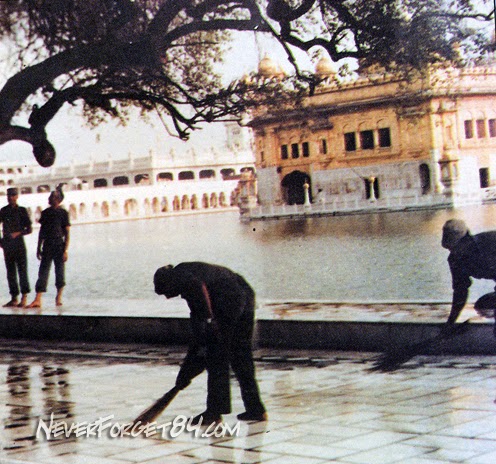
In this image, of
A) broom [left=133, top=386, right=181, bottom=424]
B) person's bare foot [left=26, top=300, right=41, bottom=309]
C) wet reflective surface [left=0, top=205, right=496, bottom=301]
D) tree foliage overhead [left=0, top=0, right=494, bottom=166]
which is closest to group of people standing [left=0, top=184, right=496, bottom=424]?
broom [left=133, top=386, right=181, bottom=424]

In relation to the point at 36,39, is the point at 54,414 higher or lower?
lower

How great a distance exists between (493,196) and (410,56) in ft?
2.93

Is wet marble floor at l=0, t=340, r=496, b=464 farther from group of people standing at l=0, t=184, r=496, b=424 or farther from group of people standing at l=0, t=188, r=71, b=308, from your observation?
group of people standing at l=0, t=188, r=71, b=308

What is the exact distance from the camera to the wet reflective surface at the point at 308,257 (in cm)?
906

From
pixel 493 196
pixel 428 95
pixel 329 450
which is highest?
pixel 428 95

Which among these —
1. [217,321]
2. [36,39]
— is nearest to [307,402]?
[217,321]

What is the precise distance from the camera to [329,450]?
416 centimetres

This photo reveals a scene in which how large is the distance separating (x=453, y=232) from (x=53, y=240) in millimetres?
4502

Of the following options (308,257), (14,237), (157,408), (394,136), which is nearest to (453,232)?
(394,136)

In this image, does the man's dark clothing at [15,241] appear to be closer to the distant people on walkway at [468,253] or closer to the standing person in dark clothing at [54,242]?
the standing person in dark clothing at [54,242]

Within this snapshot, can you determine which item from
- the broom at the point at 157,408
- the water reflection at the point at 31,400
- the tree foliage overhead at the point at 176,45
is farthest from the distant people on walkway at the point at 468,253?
the water reflection at the point at 31,400

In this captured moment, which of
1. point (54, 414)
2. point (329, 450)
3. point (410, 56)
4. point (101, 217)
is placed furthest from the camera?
point (101, 217)

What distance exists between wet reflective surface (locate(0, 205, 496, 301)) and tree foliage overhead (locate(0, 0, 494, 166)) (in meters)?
1.37

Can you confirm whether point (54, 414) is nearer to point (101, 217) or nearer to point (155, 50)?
point (155, 50)
